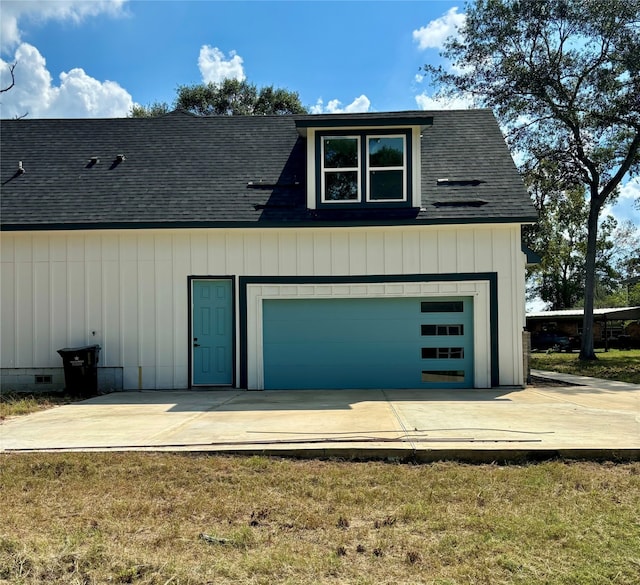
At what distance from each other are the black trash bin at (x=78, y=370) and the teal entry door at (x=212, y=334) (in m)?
2.00

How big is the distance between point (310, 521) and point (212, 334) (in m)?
7.77

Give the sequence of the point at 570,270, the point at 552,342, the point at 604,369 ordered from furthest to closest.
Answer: the point at 570,270 < the point at 552,342 < the point at 604,369

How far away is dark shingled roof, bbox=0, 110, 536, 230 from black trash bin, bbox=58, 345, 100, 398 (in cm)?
259

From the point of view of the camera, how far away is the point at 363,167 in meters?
11.7

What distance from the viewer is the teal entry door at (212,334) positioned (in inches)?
449

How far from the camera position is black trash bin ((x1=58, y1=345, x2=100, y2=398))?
10688 millimetres

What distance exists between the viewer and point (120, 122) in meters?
14.5

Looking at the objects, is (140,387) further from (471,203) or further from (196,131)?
(471,203)

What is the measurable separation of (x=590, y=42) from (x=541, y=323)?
24366 mm

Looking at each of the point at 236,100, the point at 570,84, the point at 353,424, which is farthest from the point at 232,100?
the point at 353,424

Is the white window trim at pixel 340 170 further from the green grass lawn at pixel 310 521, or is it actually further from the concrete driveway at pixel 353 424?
the green grass lawn at pixel 310 521

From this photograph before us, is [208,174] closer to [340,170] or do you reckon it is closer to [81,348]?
[340,170]

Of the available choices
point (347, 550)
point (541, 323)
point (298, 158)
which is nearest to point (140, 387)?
point (298, 158)

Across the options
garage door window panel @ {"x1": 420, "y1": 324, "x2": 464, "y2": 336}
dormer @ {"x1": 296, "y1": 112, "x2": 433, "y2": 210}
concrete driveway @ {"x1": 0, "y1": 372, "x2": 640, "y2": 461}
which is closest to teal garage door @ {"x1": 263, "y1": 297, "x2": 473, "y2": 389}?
garage door window panel @ {"x1": 420, "y1": 324, "x2": 464, "y2": 336}
